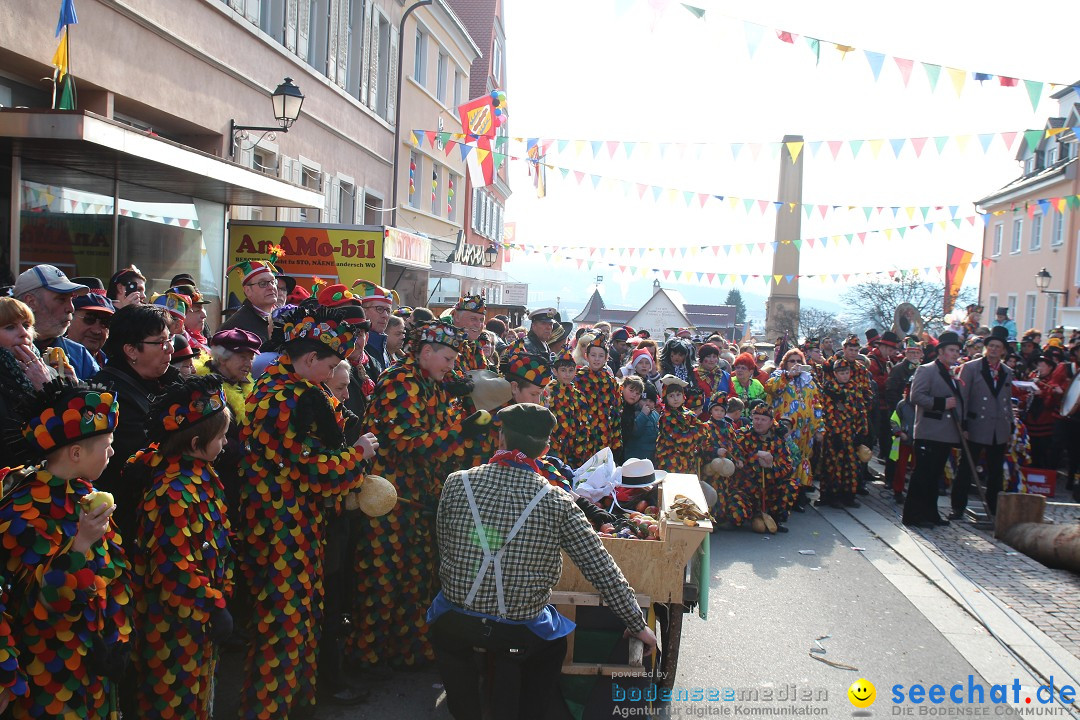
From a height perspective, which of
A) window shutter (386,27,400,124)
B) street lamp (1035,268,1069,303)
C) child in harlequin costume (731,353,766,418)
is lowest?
child in harlequin costume (731,353,766,418)

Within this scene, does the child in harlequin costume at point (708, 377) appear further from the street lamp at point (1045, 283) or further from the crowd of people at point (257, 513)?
the street lamp at point (1045, 283)

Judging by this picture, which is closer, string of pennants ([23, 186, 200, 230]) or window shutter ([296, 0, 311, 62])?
string of pennants ([23, 186, 200, 230])

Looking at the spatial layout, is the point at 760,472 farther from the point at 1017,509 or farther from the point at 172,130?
the point at 172,130

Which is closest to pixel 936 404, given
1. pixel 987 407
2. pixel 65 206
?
pixel 987 407

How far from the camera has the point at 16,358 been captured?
3.70 m

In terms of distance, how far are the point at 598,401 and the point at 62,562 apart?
Answer: 4993 millimetres

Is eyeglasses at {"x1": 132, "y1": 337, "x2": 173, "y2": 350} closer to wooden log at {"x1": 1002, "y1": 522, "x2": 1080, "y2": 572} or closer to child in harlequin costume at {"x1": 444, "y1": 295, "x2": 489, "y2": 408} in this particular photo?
child in harlequin costume at {"x1": 444, "y1": 295, "x2": 489, "y2": 408}

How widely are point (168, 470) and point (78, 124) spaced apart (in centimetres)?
428

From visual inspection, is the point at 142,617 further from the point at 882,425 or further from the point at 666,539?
the point at 882,425

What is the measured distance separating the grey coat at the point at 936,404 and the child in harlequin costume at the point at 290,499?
23.7ft

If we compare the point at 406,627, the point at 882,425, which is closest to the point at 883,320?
the point at 882,425

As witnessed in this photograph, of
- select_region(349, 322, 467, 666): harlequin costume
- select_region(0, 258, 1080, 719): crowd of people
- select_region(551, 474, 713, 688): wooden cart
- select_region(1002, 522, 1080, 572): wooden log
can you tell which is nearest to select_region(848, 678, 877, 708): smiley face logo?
select_region(551, 474, 713, 688): wooden cart

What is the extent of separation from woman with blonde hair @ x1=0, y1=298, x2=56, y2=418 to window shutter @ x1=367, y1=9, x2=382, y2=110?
55.4 ft

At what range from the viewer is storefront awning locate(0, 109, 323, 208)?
648 cm
